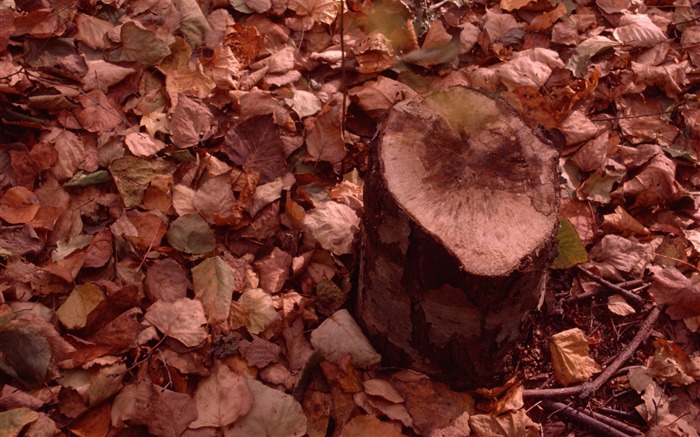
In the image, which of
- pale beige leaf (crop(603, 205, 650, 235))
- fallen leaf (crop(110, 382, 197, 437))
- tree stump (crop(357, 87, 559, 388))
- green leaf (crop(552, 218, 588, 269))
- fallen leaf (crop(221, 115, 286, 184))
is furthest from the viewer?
pale beige leaf (crop(603, 205, 650, 235))

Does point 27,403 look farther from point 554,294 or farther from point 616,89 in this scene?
point 616,89

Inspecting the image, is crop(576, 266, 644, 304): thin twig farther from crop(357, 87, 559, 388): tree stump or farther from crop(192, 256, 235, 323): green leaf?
crop(192, 256, 235, 323): green leaf

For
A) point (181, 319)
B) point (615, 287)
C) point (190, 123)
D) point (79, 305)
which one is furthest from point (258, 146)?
point (615, 287)

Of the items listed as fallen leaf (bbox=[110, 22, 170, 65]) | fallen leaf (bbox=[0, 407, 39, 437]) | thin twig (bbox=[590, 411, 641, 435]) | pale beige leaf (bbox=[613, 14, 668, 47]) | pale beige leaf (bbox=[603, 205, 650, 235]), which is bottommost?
thin twig (bbox=[590, 411, 641, 435])

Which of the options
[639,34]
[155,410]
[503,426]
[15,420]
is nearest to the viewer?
[15,420]

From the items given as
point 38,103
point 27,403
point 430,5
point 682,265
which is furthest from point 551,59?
point 27,403

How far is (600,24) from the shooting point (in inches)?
110

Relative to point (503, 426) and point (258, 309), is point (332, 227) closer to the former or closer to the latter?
point (258, 309)

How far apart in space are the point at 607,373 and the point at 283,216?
3.72 ft

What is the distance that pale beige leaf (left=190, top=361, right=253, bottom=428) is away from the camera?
1703 millimetres

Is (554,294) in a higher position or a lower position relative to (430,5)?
lower

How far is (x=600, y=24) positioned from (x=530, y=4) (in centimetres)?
33

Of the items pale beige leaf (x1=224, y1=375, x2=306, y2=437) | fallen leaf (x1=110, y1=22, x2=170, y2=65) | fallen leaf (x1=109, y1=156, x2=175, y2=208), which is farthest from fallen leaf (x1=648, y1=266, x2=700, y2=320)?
fallen leaf (x1=110, y1=22, x2=170, y2=65)

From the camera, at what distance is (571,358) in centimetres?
196
